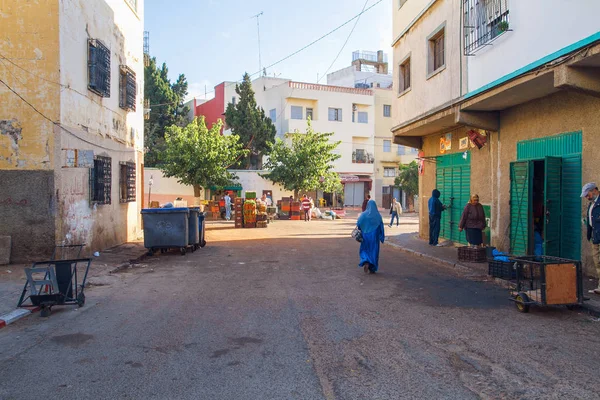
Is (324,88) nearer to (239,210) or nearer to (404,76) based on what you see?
(239,210)

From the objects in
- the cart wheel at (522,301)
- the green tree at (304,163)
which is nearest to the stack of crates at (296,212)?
the green tree at (304,163)

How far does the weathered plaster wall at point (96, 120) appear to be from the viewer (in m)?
12.1

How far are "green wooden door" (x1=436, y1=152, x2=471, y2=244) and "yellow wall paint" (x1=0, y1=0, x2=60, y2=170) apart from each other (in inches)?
449

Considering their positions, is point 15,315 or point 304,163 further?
point 304,163

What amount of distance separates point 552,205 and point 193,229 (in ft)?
33.3

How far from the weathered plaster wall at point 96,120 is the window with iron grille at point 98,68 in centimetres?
17

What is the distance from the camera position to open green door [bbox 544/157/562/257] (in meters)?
10.3

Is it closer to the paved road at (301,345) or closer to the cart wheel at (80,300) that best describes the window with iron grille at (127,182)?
the paved road at (301,345)

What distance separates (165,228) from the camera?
47.6ft

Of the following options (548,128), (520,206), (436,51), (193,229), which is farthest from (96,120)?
(548,128)

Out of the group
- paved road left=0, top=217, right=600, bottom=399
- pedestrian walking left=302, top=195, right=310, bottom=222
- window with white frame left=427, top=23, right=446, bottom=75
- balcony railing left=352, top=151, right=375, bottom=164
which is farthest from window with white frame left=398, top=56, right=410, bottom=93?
balcony railing left=352, top=151, right=375, bottom=164

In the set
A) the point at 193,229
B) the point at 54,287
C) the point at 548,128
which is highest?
the point at 548,128

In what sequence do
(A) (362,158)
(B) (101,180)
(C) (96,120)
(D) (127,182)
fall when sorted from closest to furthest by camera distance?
(C) (96,120) < (B) (101,180) < (D) (127,182) < (A) (362,158)

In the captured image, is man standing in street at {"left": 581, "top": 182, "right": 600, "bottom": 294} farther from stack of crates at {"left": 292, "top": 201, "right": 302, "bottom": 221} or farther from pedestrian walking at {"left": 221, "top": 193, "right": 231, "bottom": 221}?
pedestrian walking at {"left": 221, "top": 193, "right": 231, "bottom": 221}
